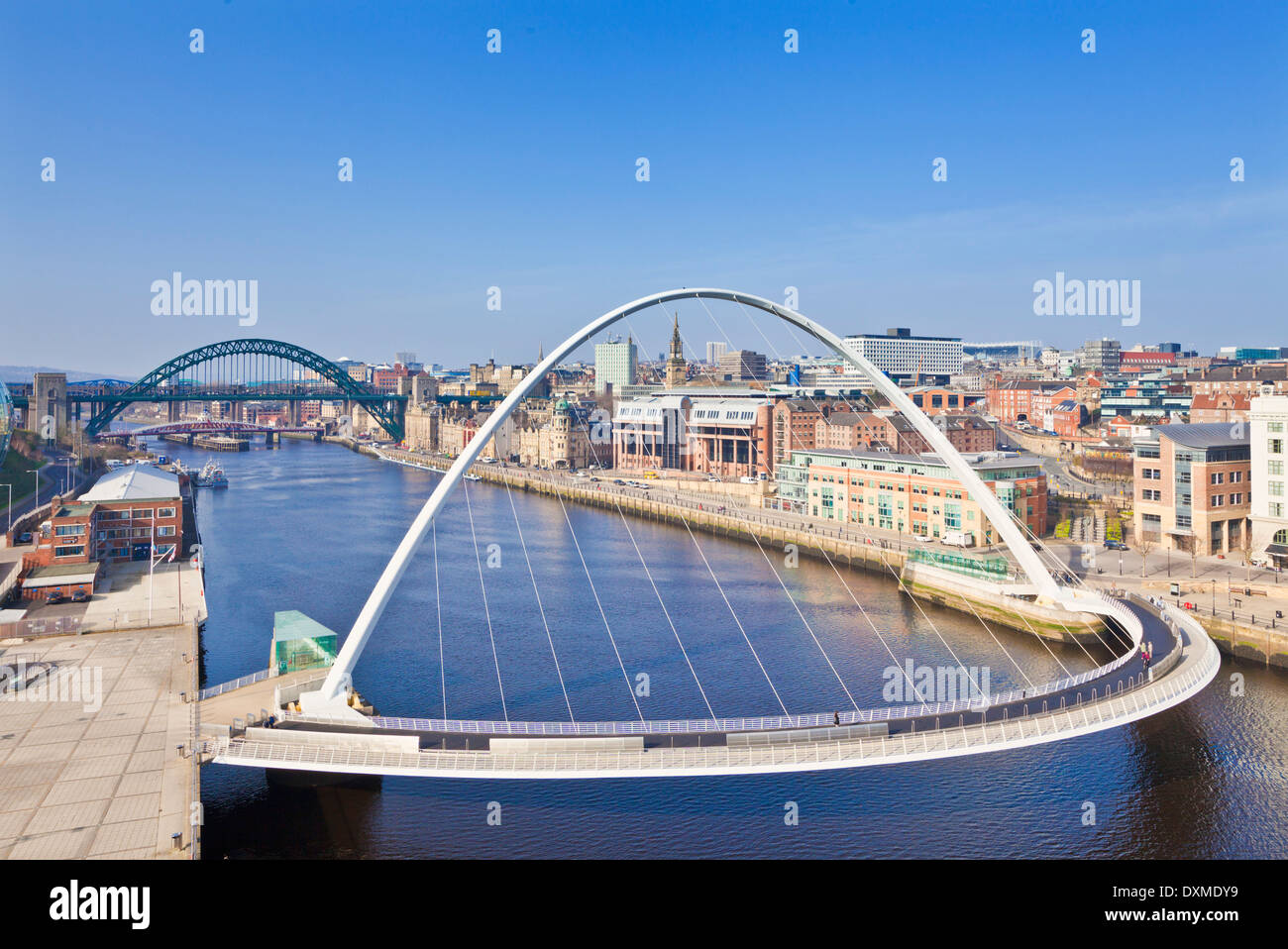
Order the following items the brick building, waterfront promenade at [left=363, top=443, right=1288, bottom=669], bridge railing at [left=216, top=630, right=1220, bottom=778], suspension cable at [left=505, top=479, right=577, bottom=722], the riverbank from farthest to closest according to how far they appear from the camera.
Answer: the brick building < the riverbank < waterfront promenade at [left=363, top=443, right=1288, bottom=669] < suspension cable at [left=505, top=479, right=577, bottom=722] < bridge railing at [left=216, top=630, right=1220, bottom=778]

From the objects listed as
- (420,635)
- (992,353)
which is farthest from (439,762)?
(992,353)

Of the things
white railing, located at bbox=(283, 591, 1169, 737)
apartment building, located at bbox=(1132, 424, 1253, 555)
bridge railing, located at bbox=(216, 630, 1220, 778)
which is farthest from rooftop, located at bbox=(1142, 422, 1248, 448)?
bridge railing, located at bbox=(216, 630, 1220, 778)

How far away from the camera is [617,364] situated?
13075 cm

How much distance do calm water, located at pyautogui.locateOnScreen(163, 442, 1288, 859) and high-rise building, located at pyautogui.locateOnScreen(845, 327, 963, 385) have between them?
110 meters

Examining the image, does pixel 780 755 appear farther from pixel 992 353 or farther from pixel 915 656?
pixel 992 353

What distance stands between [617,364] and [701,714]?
383ft

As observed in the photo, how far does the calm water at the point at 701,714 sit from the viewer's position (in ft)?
38.9

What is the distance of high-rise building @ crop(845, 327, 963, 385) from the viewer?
135 meters

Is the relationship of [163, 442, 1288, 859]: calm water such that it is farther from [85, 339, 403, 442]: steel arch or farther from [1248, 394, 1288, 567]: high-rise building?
[85, 339, 403, 442]: steel arch

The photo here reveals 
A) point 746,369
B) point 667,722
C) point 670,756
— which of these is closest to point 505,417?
point 667,722

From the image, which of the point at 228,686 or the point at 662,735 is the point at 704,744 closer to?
the point at 662,735

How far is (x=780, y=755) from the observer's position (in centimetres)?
1099

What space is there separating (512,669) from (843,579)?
524 inches

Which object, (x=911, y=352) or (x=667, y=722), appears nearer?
(x=667, y=722)
